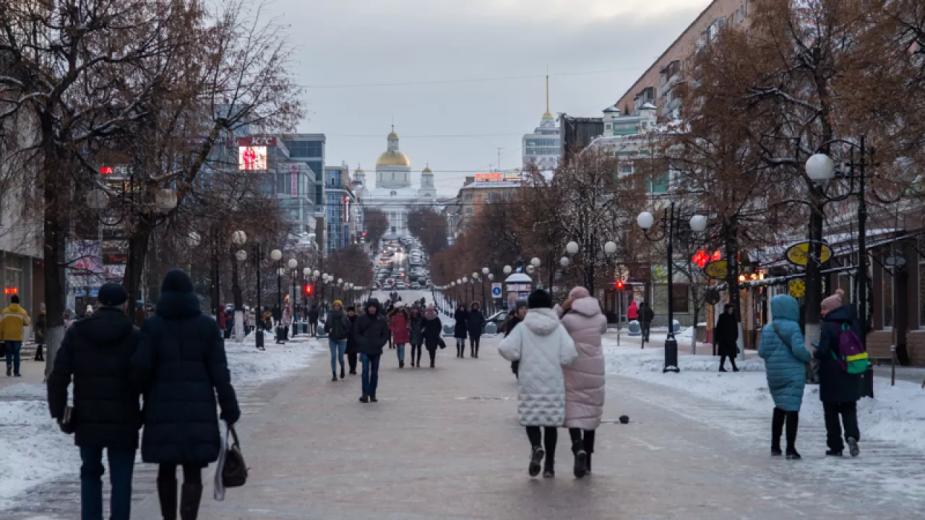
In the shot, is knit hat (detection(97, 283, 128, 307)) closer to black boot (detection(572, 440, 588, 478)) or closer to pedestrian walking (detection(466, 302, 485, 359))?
black boot (detection(572, 440, 588, 478))

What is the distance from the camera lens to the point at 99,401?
9.20 metres

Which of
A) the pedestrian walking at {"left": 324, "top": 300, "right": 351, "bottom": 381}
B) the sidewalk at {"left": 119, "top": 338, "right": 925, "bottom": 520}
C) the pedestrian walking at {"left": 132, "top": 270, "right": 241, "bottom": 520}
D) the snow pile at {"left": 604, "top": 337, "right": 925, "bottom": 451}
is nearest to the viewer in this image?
the pedestrian walking at {"left": 132, "top": 270, "right": 241, "bottom": 520}

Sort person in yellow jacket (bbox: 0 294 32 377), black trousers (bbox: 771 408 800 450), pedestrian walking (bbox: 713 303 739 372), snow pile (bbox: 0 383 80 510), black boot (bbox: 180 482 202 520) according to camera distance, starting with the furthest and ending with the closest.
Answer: pedestrian walking (bbox: 713 303 739 372) < person in yellow jacket (bbox: 0 294 32 377) < black trousers (bbox: 771 408 800 450) < snow pile (bbox: 0 383 80 510) < black boot (bbox: 180 482 202 520)

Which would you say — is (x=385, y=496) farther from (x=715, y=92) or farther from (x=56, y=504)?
(x=715, y=92)

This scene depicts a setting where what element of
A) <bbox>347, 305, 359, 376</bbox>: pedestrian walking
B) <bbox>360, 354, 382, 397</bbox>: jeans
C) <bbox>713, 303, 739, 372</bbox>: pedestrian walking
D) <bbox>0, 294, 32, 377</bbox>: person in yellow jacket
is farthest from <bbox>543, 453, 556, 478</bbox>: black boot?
<bbox>0, 294, 32, 377</bbox>: person in yellow jacket

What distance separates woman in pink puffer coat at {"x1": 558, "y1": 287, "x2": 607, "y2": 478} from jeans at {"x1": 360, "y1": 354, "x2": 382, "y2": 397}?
10256mm

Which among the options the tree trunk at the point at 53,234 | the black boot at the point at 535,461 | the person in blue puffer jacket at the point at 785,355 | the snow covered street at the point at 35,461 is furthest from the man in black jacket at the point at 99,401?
the tree trunk at the point at 53,234

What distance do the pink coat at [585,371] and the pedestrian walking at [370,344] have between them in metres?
10.1

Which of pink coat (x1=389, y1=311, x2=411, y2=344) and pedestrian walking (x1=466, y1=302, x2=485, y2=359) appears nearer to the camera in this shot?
pink coat (x1=389, y1=311, x2=411, y2=344)

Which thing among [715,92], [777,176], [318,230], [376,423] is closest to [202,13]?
[376,423]

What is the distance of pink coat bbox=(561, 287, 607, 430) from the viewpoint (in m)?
13.1

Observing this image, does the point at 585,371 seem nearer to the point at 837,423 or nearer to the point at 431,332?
the point at 837,423

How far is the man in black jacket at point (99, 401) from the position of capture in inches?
361

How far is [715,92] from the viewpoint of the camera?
2930 cm
